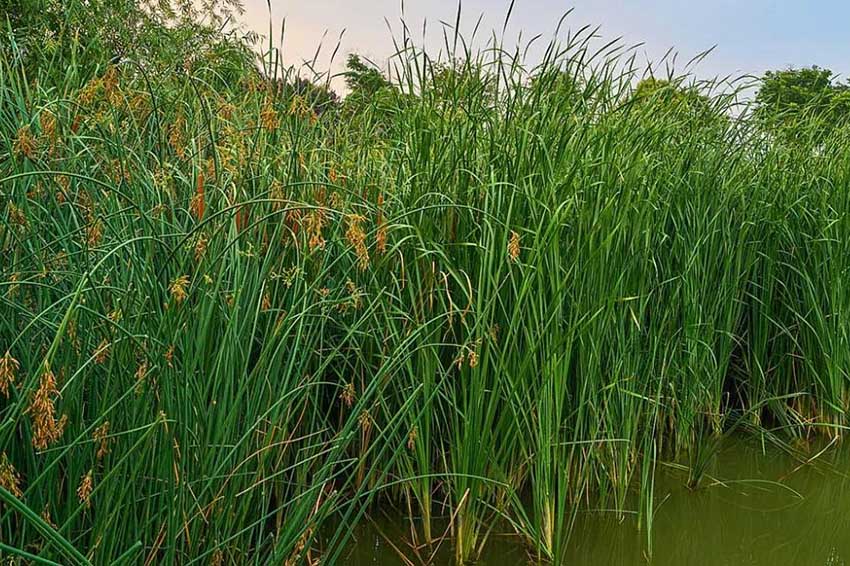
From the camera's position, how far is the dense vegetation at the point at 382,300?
1.24m

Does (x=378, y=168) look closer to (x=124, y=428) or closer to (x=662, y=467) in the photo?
(x=124, y=428)

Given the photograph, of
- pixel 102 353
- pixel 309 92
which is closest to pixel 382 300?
pixel 102 353

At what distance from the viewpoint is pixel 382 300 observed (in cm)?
178

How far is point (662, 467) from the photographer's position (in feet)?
8.39

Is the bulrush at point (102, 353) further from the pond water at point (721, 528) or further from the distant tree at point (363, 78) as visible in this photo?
the distant tree at point (363, 78)

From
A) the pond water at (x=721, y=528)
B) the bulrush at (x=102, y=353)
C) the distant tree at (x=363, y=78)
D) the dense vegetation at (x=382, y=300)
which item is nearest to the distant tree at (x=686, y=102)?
the dense vegetation at (x=382, y=300)

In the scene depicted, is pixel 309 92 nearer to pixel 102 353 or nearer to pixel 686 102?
pixel 102 353

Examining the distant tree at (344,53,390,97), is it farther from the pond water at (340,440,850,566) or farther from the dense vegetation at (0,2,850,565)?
the pond water at (340,440,850,566)

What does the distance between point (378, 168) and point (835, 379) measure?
2.21 meters

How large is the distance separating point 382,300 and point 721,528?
1408mm

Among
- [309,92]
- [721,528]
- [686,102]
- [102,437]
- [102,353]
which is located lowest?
[721,528]

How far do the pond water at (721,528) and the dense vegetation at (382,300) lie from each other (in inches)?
3.0

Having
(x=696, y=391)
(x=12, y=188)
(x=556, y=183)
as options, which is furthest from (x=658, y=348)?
(x=12, y=188)

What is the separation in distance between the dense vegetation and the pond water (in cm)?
8
